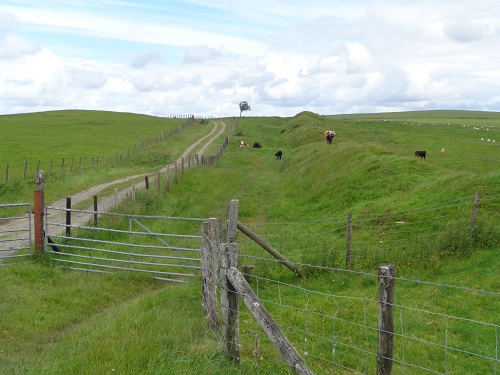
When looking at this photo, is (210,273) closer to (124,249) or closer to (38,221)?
(124,249)

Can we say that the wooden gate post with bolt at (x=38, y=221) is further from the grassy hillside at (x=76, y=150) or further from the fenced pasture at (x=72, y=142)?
the fenced pasture at (x=72, y=142)

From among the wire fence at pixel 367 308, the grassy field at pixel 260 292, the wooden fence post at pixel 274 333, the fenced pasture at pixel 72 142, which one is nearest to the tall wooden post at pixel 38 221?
the grassy field at pixel 260 292

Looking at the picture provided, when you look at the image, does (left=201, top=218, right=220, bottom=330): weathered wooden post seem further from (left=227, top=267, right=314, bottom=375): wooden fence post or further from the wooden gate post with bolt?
the wooden gate post with bolt

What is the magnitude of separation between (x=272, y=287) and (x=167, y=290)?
97.2 inches

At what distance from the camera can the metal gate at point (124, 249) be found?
12.9 meters

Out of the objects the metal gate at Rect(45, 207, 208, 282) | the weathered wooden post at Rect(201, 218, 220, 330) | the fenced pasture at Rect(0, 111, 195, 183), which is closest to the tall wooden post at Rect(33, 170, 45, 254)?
the metal gate at Rect(45, 207, 208, 282)

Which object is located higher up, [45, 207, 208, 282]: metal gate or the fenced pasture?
the fenced pasture

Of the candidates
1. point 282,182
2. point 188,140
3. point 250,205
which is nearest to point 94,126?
point 188,140

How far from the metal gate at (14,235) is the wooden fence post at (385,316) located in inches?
400

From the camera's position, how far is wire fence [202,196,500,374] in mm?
7465

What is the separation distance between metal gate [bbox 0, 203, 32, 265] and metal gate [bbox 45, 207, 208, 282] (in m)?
0.69

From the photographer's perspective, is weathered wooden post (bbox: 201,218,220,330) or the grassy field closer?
the grassy field

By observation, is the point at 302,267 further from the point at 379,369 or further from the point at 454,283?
the point at 379,369

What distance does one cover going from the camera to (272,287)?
11602 mm
